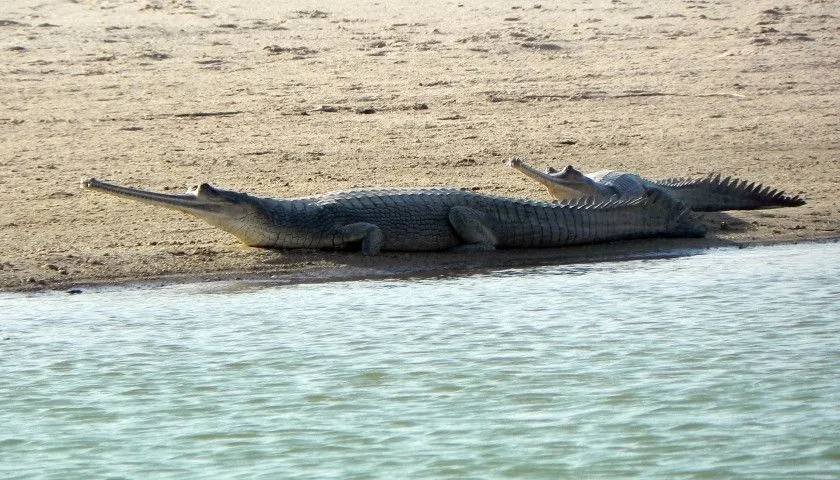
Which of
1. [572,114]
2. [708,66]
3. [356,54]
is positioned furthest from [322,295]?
[708,66]

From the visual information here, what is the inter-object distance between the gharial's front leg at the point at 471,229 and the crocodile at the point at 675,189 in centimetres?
82

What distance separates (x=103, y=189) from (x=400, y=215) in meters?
1.78

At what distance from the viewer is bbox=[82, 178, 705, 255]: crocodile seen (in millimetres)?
8891

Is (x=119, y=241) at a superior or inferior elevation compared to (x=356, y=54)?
inferior

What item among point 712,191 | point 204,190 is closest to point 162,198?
point 204,190

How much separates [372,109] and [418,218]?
316 cm

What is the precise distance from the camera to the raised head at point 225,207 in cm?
872

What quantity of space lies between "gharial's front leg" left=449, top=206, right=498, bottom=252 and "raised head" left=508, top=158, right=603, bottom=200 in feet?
2.78

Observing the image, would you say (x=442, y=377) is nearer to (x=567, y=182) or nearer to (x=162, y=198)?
(x=162, y=198)

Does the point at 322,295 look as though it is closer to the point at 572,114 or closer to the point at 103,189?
the point at 103,189

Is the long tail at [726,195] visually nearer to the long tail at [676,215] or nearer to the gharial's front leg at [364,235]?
the long tail at [676,215]

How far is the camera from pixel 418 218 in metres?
9.12

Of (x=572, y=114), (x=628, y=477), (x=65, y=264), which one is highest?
(x=572, y=114)

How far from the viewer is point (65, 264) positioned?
863 cm
